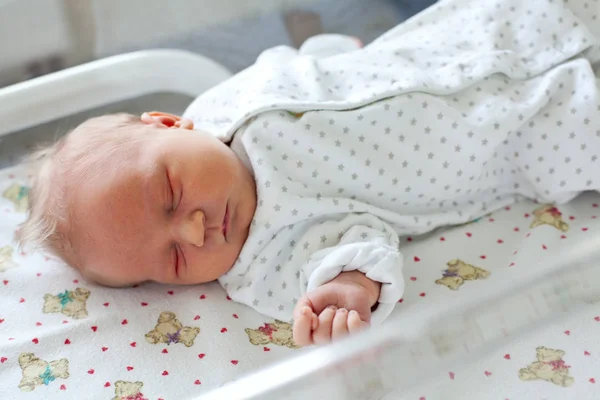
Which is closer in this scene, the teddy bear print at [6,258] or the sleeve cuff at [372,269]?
the sleeve cuff at [372,269]

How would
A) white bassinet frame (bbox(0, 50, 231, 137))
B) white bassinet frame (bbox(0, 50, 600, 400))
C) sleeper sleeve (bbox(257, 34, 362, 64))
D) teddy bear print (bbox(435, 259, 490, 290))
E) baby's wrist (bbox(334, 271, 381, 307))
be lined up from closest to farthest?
white bassinet frame (bbox(0, 50, 600, 400)), baby's wrist (bbox(334, 271, 381, 307)), teddy bear print (bbox(435, 259, 490, 290)), white bassinet frame (bbox(0, 50, 231, 137)), sleeper sleeve (bbox(257, 34, 362, 64))

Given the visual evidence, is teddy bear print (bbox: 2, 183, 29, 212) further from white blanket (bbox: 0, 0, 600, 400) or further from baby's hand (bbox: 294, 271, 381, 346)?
baby's hand (bbox: 294, 271, 381, 346)

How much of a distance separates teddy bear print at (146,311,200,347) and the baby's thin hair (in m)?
0.16

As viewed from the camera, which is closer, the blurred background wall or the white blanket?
the white blanket

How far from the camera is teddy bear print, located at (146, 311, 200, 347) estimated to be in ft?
3.11

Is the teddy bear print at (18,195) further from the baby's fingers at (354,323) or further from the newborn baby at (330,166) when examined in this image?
the baby's fingers at (354,323)

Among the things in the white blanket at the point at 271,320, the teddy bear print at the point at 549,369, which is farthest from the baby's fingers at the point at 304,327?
the teddy bear print at the point at 549,369

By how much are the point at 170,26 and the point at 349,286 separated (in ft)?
3.43

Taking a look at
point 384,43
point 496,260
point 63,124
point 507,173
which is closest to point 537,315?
point 496,260

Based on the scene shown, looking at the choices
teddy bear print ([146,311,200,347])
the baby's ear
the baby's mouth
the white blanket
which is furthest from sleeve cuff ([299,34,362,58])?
teddy bear print ([146,311,200,347])

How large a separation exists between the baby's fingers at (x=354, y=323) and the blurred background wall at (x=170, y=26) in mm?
997

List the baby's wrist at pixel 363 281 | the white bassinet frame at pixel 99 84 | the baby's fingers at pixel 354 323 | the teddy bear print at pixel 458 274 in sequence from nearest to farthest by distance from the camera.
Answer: the baby's fingers at pixel 354 323, the baby's wrist at pixel 363 281, the teddy bear print at pixel 458 274, the white bassinet frame at pixel 99 84

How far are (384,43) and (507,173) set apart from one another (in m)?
0.30

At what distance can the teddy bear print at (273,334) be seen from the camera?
36.8 inches
